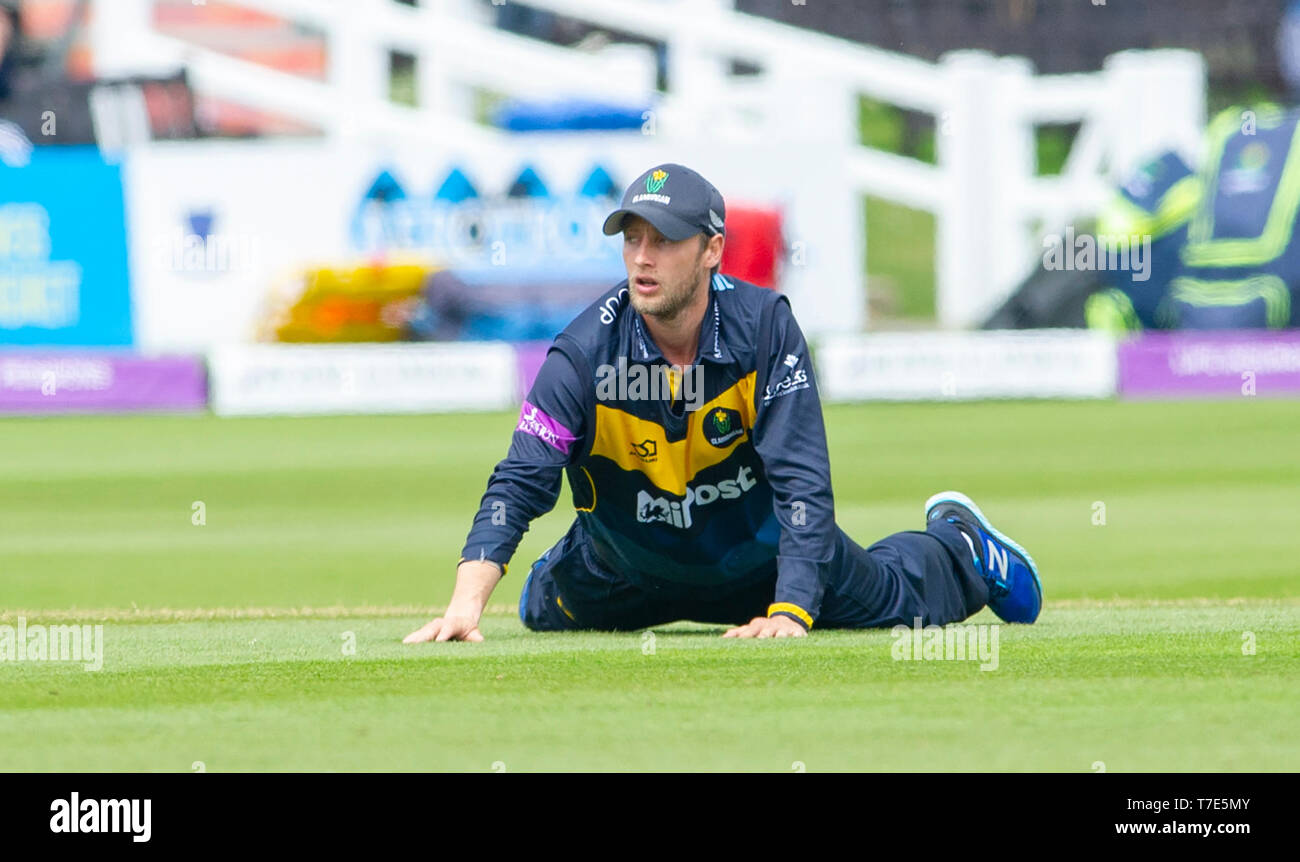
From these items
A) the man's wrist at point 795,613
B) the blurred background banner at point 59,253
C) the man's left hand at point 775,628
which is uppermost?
the blurred background banner at point 59,253

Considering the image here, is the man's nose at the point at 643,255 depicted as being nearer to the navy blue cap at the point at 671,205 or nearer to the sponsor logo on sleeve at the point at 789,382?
the navy blue cap at the point at 671,205

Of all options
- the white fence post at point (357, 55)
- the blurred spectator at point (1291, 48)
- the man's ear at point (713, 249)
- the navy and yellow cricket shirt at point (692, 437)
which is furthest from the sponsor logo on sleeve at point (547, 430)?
the blurred spectator at point (1291, 48)

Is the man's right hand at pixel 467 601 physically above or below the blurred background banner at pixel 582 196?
below

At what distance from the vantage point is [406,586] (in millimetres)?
12148

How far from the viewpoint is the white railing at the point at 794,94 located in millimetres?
32781

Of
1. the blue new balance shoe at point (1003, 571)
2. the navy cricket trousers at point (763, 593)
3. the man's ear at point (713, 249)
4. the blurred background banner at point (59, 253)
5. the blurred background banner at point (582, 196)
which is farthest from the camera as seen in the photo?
the blurred background banner at point (582, 196)

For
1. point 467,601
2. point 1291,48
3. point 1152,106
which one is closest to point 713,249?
point 467,601

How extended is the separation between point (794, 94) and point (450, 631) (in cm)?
2726

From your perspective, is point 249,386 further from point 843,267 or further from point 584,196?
point 843,267

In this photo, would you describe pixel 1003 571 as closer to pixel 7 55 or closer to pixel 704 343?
pixel 704 343

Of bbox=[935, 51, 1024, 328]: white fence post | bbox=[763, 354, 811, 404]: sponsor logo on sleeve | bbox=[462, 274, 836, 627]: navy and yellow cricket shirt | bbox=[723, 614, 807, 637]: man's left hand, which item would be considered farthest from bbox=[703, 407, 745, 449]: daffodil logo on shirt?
bbox=[935, 51, 1024, 328]: white fence post

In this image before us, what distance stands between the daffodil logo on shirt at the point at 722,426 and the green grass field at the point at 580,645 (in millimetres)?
691

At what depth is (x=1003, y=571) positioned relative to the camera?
8312 millimetres

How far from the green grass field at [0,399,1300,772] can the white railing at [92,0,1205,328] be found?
45.0 feet
